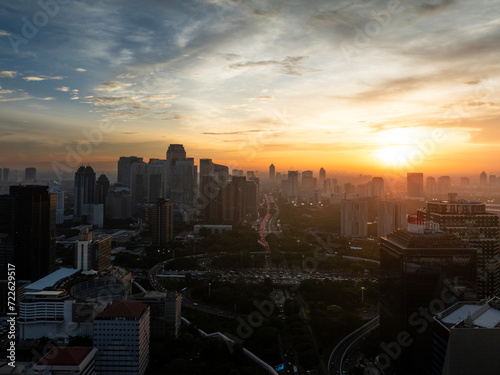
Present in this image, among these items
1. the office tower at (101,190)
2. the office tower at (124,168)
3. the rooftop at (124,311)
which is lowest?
the rooftop at (124,311)

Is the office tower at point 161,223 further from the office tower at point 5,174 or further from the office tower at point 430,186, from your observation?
the office tower at point 430,186

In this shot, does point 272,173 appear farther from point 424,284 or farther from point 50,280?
point 424,284

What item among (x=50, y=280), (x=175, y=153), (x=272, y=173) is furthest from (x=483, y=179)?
(x=50, y=280)

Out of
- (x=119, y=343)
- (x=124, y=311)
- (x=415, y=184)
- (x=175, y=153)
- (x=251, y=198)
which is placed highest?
(x=175, y=153)

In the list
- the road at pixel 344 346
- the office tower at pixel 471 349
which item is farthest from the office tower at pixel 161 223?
the office tower at pixel 471 349

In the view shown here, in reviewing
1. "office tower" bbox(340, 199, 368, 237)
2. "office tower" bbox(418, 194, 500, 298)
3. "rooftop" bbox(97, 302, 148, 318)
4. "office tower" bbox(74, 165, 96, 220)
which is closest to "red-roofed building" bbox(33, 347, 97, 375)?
"rooftop" bbox(97, 302, 148, 318)

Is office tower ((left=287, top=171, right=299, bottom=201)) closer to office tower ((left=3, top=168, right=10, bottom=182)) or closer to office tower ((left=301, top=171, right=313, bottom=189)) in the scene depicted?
office tower ((left=301, top=171, right=313, bottom=189))
